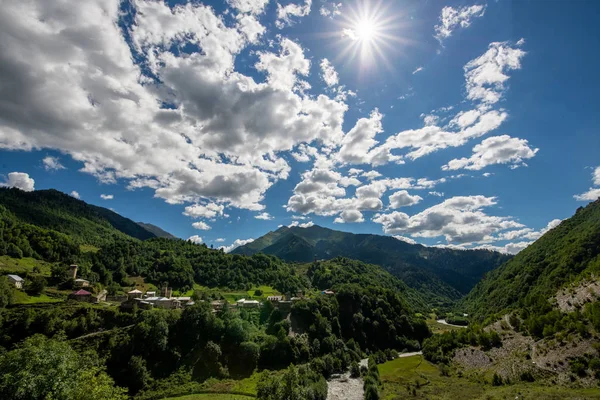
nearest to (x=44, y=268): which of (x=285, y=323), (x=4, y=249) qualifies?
(x=4, y=249)

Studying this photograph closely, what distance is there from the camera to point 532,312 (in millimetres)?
87875

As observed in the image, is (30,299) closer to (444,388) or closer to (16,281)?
(16,281)

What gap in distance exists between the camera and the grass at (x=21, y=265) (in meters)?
88.1

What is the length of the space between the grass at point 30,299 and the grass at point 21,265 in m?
19.1

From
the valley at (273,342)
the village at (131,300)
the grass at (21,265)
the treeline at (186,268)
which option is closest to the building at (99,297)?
the village at (131,300)

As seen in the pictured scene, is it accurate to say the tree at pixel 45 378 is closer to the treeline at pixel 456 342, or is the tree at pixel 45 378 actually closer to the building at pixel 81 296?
the building at pixel 81 296

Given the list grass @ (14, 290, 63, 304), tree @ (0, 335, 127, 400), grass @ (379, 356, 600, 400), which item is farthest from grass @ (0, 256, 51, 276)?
grass @ (379, 356, 600, 400)

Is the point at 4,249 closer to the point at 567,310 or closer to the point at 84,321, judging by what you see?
the point at 84,321

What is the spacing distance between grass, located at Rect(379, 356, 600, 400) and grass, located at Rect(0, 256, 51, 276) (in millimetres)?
113068

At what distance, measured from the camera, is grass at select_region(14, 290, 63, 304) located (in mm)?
68438

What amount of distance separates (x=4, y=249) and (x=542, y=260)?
239 metres

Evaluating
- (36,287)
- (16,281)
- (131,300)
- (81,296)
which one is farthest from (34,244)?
(131,300)

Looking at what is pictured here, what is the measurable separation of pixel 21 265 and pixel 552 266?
215270mm

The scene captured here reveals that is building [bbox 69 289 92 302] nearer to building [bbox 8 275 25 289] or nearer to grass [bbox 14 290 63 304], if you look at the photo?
grass [bbox 14 290 63 304]
